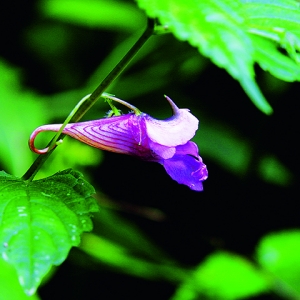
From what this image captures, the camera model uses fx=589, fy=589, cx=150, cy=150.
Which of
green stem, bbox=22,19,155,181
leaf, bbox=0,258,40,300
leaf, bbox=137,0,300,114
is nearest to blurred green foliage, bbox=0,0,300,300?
leaf, bbox=0,258,40,300

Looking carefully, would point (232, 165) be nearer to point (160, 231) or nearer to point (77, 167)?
point (160, 231)

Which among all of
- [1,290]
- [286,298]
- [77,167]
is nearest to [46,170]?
[77,167]

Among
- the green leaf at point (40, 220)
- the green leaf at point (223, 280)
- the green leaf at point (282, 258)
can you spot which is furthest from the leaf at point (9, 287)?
the green leaf at point (282, 258)

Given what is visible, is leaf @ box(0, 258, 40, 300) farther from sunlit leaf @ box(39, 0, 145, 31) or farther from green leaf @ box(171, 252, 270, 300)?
sunlit leaf @ box(39, 0, 145, 31)

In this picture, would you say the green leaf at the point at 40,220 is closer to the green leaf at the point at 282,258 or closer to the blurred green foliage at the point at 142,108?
the blurred green foliage at the point at 142,108

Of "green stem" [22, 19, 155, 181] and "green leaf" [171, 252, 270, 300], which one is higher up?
"green stem" [22, 19, 155, 181]

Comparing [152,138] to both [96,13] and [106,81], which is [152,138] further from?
[96,13]
